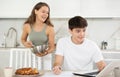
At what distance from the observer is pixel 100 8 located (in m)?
4.02

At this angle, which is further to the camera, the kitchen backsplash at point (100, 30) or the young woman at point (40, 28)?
the kitchen backsplash at point (100, 30)

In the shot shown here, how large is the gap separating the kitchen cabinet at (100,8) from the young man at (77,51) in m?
1.54

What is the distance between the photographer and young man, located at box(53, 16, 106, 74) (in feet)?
7.91

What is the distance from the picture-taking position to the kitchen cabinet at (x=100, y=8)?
4.00 m

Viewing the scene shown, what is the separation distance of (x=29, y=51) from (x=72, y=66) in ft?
1.52

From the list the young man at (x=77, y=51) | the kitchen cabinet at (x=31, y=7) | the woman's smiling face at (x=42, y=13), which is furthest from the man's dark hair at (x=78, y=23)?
the kitchen cabinet at (x=31, y=7)

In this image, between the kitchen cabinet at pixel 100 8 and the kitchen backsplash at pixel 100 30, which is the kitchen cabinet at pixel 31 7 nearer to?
the kitchen cabinet at pixel 100 8

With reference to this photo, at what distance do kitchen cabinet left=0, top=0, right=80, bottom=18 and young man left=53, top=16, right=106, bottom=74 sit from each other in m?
1.53

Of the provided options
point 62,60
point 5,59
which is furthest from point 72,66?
point 5,59

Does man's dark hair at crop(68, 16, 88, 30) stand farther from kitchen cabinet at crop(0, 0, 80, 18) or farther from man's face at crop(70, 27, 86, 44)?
kitchen cabinet at crop(0, 0, 80, 18)

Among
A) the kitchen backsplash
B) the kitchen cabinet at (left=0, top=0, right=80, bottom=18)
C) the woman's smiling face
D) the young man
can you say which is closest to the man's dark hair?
the young man

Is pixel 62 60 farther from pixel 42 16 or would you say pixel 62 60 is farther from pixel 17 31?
pixel 17 31

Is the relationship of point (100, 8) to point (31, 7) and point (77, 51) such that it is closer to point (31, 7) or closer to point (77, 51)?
point (31, 7)

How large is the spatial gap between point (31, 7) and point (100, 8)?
103cm
